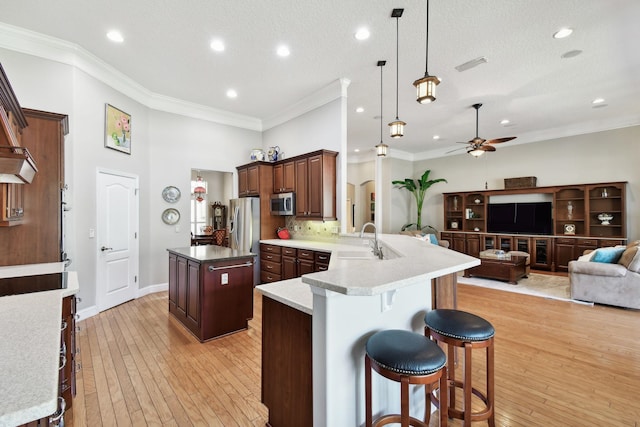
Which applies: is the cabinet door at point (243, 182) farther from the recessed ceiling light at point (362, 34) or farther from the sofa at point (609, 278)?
the sofa at point (609, 278)

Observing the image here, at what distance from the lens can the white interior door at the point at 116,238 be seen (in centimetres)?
405

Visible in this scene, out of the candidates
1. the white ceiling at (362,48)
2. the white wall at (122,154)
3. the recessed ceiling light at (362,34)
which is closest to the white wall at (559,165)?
the white ceiling at (362,48)

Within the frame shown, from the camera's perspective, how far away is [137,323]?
144 inches

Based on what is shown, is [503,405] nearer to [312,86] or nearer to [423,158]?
[312,86]

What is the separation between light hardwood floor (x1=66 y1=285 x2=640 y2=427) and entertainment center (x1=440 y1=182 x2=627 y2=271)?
329 centimetres

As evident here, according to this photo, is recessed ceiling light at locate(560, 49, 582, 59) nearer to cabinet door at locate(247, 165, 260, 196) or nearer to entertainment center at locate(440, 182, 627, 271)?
entertainment center at locate(440, 182, 627, 271)

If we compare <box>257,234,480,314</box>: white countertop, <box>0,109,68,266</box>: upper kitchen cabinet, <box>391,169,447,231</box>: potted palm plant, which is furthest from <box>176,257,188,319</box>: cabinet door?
<box>391,169,447,231</box>: potted palm plant

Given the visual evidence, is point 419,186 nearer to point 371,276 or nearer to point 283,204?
point 283,204

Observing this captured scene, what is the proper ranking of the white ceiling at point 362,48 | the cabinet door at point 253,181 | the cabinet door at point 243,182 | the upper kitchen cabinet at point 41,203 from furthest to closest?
the cabinet door at point 243,182 → the cabinet door at point 253,181 → the white ceiling at point 362,48 → the upper kitchen cabinet at point 41,203

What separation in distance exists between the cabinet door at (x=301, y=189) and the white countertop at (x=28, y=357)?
3646mm

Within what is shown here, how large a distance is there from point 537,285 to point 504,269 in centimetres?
64

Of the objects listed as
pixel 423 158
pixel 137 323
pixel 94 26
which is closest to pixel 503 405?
pixel 137 323

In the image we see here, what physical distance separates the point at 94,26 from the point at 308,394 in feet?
13.9

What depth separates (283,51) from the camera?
12.1ft
